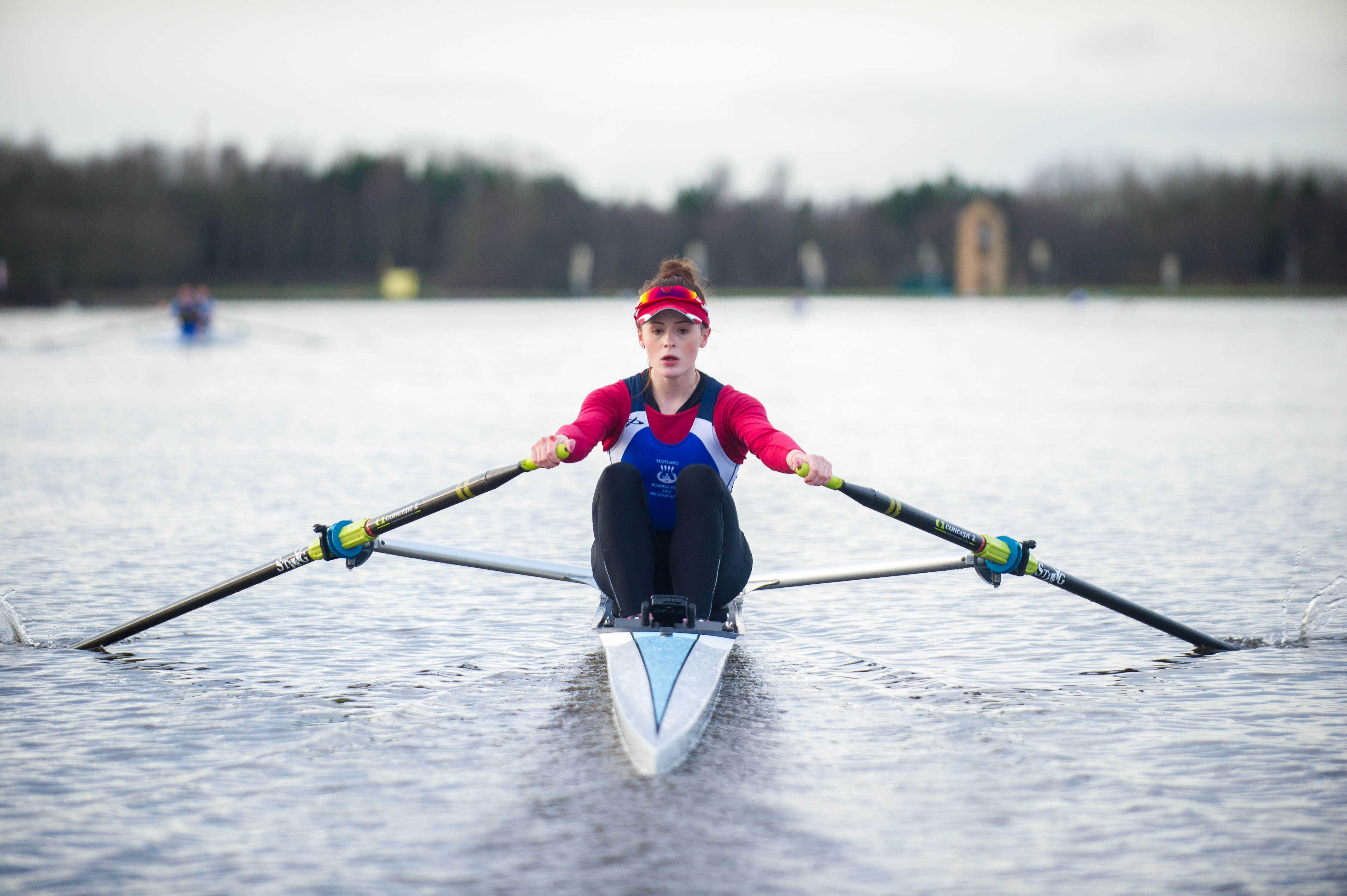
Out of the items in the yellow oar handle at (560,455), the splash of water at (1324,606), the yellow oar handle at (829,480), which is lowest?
the splash of water at (1324,606)

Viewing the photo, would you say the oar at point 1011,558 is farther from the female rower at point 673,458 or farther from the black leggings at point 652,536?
the black leggings at point 652,536

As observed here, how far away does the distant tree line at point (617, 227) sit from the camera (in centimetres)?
10488

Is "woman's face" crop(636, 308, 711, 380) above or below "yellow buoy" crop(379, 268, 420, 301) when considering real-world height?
below

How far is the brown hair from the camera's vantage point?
5.88 metres

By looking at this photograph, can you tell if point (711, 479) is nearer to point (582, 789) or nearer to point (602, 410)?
point (602, 410)

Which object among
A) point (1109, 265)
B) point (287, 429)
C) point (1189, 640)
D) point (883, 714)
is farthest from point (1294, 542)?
point (1109, 265)

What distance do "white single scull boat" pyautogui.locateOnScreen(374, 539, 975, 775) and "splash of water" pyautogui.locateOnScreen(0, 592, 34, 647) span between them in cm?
182

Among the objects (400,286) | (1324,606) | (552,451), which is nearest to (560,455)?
(552,451)

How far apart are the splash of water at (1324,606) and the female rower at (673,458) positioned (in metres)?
2.96

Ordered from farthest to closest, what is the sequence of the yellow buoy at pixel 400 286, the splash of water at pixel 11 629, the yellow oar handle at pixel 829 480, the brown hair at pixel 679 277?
the yellow buoy at pixel 400 286, the splash of water at pixel 11 629, the brown hair at pixel 679 277, the yellow oar handle at pixel 829 480

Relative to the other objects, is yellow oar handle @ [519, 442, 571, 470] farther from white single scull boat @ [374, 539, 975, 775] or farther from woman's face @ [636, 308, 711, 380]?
white single scull boat @ [374, 539, 975, 775]

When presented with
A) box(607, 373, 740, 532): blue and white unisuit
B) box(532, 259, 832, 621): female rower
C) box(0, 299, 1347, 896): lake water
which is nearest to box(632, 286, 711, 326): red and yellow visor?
box(532, 259, 832, 621): female rower

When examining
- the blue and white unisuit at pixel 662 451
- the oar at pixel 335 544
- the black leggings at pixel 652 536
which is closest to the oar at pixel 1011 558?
the black leggings at pixel 652 536

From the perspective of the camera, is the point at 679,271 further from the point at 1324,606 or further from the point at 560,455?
the point at 1324,606
